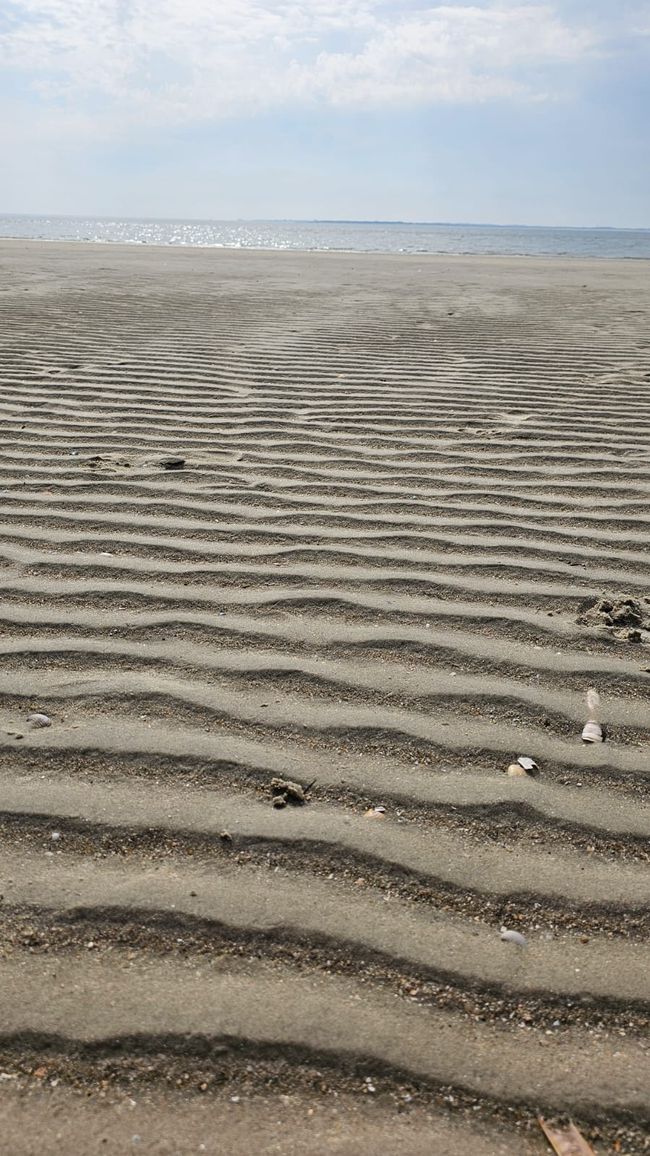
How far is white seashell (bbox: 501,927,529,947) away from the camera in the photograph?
1695 millimetres

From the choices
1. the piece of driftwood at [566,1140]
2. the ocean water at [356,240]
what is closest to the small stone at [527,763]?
the piece of driftwood at [566,1140]

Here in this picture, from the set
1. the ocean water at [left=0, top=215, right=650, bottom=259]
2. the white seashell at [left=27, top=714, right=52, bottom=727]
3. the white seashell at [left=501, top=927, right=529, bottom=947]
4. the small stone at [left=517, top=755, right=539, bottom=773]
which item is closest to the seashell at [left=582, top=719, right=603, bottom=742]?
the small stone at [left=517, top=755, right=539, bottom=773]

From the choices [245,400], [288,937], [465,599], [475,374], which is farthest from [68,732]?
[475,374]

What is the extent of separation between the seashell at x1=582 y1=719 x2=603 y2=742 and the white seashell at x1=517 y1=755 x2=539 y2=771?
17 centimetres

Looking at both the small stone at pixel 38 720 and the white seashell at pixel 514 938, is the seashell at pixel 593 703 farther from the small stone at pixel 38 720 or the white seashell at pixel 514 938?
the small stone at pixel 38 720

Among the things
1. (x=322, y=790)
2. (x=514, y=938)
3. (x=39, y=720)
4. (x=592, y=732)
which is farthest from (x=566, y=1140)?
(x=39, y=720)

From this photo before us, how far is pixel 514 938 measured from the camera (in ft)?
5.59

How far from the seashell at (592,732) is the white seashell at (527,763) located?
17 centimetres

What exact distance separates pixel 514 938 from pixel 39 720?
119cm

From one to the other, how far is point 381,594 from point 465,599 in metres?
0.25

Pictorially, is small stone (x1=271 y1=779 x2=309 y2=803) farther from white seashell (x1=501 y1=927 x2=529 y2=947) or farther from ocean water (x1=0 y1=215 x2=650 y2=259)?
ocean water (x1=0 y1=215 x2=650 y2=259)

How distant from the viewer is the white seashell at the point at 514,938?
5.56ft

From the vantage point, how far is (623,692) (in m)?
2.46

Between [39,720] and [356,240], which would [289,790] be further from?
[356,240]
